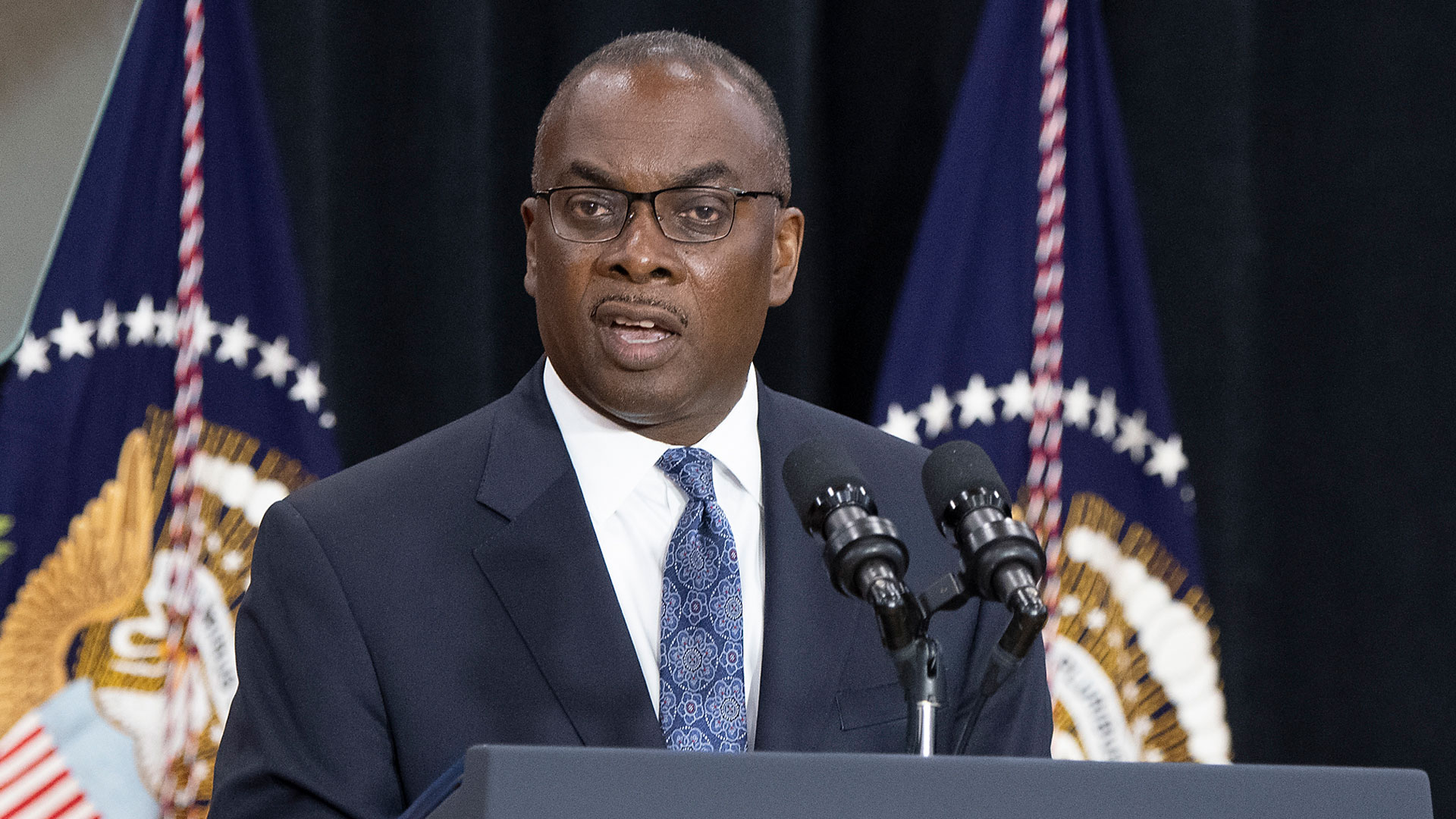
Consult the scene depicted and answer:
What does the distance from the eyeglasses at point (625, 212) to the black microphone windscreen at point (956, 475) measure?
1.91ft

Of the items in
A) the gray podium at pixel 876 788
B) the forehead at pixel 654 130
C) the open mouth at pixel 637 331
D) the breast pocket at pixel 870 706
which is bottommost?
the breast pocket at pixel 870 706

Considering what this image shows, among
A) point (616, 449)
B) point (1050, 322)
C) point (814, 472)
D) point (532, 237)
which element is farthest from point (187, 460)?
point (814, 472)

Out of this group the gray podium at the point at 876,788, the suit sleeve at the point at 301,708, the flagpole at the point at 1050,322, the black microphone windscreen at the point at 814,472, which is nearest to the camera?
the gray podium at the point at 876,788

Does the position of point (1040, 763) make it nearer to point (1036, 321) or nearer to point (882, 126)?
point (1036, 321)

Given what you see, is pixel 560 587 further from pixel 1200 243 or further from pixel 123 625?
pixel 1200 243

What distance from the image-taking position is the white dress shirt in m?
1.78

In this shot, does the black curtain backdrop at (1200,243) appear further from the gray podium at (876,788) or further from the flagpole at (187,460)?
the gray podium at (876,788)

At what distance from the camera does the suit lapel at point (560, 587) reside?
5.43 ft

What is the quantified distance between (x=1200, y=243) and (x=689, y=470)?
160cm

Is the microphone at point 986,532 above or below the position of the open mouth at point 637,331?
below

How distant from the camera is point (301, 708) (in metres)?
1.63

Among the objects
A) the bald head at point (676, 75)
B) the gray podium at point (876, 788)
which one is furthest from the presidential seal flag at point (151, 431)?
the gray podium at point (876, 788)

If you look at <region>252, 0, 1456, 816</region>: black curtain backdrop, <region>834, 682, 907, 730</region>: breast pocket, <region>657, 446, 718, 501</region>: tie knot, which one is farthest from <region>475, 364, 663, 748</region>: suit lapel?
<region>252, 0, 1456, 816</region>: black curtain backdrop

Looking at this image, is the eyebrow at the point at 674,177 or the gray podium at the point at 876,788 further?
the eyebrow at the point at 674,177
